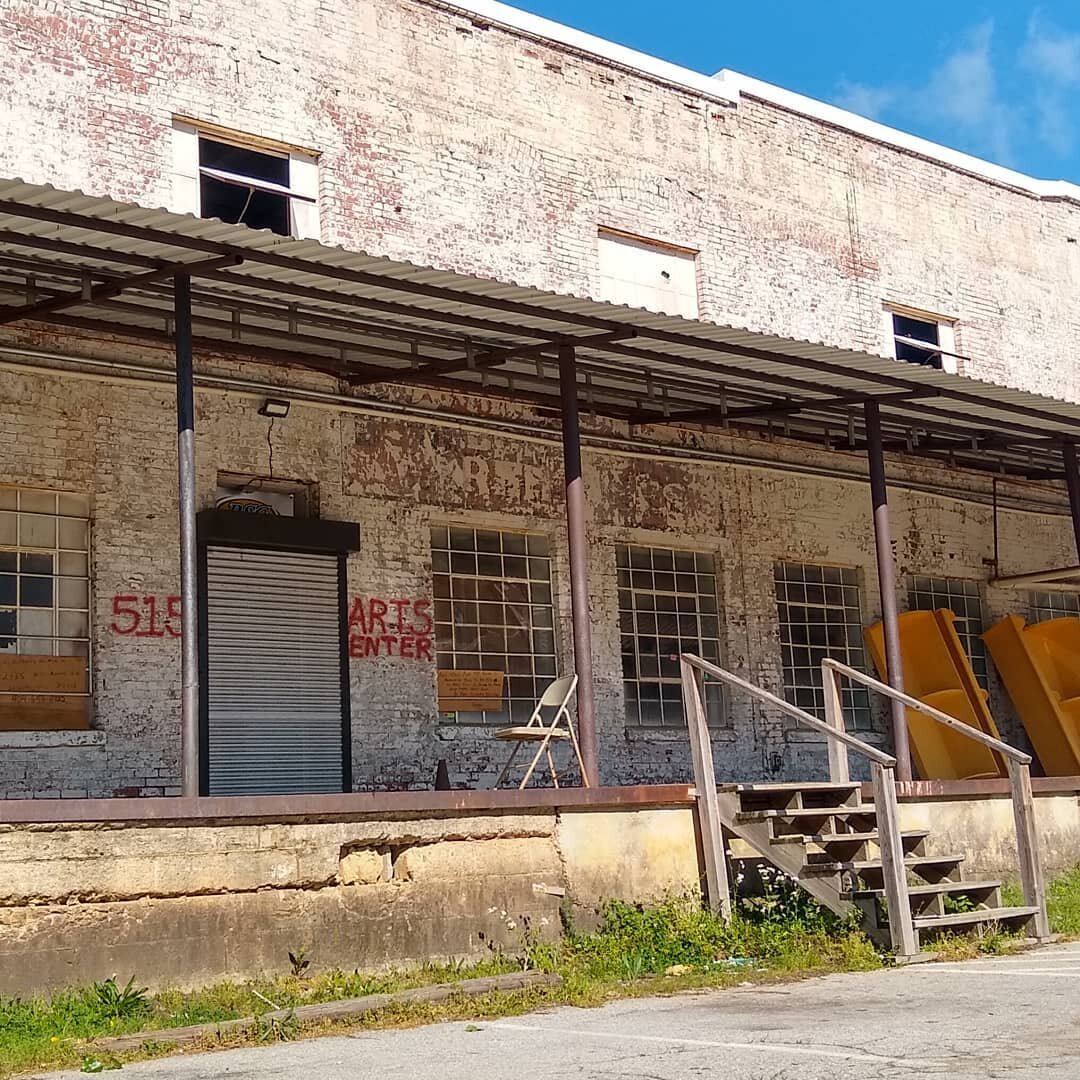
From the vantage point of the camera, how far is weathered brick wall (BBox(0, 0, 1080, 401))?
13.2 m

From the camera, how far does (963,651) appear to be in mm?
17422

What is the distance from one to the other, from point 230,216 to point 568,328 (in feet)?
12.9

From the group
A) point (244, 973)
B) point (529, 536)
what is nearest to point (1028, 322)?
point (529, 536)

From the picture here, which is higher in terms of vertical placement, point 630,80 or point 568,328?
point 630,80

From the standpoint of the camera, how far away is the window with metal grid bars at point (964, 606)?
1794cm

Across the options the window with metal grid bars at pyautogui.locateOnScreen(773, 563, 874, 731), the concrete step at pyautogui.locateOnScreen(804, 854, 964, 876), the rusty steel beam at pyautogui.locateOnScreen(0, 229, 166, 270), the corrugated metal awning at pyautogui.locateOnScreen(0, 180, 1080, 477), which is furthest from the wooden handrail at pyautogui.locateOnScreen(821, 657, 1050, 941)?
the rusty steel beam at pyautogui.locateOnScreen(0, 229, 166, 270)

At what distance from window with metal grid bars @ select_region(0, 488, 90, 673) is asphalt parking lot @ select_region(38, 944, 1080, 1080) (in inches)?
202

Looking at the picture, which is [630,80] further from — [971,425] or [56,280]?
[56,280]

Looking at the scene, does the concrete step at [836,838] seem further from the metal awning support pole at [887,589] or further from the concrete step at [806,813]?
the metal awning support pole at [887,589]

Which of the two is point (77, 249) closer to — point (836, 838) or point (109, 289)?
point (109, 289)

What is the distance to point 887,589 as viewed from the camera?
13.3 meters

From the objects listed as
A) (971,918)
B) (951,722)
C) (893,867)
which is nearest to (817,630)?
(951,722)

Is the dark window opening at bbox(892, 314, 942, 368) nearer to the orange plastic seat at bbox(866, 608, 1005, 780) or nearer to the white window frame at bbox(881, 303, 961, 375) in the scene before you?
the white window frame at bbox(881, 303, 961, 375)

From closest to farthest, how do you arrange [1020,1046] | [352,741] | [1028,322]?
[1020,1046], [352,741], [1028,322]
